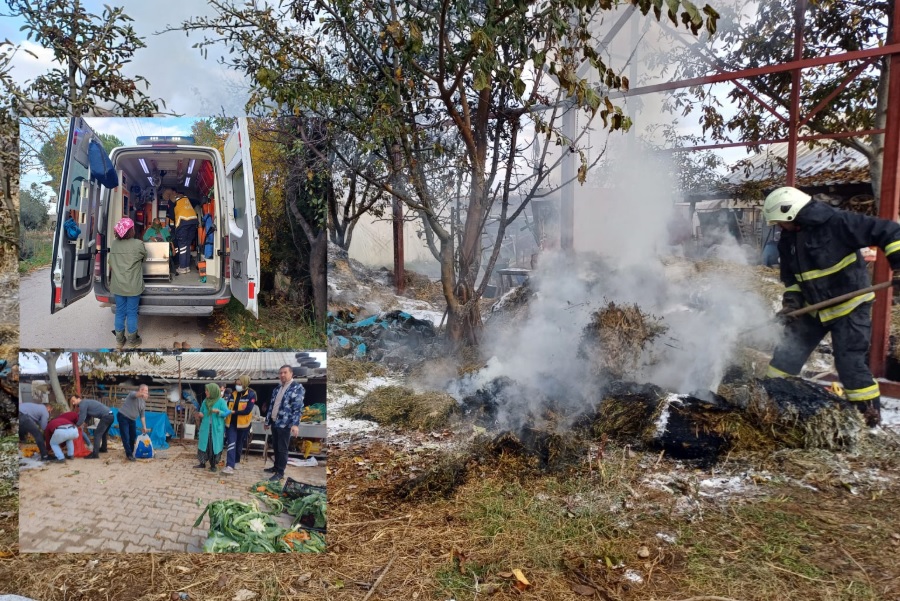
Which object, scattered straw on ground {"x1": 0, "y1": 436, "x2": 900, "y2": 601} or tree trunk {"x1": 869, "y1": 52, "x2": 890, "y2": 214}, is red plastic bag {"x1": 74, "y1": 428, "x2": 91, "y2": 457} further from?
tree trunk {"x1": 869, "y1": 52, "x2": 890, "y2": 214}

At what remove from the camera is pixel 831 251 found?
4590 mm

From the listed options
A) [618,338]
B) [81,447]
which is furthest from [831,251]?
[81,447]

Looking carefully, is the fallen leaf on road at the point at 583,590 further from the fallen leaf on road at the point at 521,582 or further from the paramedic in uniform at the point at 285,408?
the paramedic in uniform at the point at 285,408

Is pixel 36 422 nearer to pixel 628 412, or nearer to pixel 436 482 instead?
pixel 436 482

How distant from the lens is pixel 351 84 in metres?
5.07

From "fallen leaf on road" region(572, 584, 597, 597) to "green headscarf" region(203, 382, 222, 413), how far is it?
2.16 metres

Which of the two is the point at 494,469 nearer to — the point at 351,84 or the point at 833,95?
the point at 351,84

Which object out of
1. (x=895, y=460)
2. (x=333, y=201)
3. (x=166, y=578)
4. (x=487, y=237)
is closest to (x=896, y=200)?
(x=895, y=460)

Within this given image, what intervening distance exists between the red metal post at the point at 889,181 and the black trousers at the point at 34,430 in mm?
6169

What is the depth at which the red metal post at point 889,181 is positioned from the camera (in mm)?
4645

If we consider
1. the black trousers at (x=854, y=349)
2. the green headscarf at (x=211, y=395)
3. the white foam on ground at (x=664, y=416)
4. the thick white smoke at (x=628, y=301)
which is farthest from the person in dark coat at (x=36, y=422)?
the black trousers at (x=854, y=349)

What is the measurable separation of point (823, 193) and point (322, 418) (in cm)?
520

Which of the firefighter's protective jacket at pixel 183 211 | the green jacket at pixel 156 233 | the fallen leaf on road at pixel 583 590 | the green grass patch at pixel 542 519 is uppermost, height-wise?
the firefighter's protective jacket at pixel 183 211

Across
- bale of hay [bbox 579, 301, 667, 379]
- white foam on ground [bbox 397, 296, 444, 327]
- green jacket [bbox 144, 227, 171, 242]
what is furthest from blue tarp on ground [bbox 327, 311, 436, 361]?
green jacket [bbox 144, 227, 171, 242]
